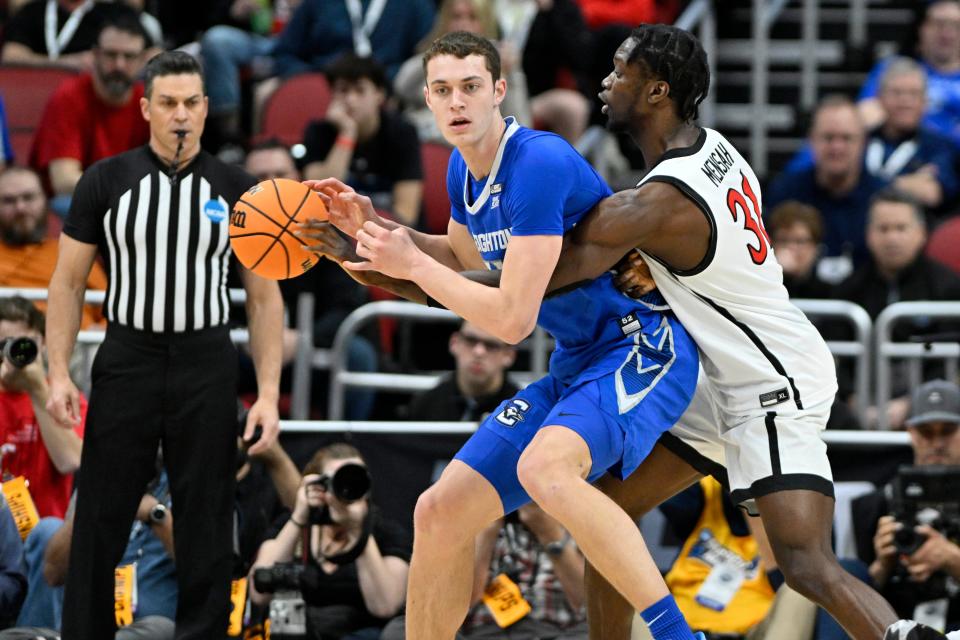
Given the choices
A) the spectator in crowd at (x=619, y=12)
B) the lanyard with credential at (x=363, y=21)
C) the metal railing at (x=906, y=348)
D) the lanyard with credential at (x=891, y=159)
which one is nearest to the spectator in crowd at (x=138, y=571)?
the metal railing at (x=906, y=348)

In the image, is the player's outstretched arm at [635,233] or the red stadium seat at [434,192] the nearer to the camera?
the player's outstretched arm at [635,233]

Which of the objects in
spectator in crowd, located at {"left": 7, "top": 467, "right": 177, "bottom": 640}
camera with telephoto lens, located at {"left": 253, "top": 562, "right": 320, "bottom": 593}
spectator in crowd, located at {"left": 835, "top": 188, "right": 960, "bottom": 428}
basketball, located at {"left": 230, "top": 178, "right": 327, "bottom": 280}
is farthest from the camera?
spectator in crowd, located at {"left": 835, "top": 188, "right": 960, "bottom": 428}

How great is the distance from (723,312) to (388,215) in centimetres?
429

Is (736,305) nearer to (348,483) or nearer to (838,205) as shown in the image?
(348,483)

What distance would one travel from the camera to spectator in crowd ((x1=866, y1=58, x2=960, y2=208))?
35.3ft

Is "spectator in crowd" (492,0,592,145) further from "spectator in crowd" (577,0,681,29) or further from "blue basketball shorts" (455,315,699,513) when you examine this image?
"blue basketball shorts" (455,315,699,513)

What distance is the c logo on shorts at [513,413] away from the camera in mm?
5473

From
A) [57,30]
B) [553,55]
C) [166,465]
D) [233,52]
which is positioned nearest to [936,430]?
[166,465]

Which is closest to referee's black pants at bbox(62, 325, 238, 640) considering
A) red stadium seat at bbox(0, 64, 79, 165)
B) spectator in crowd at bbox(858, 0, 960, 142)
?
red stadium seat at bbox(0, 64, 79, 165)

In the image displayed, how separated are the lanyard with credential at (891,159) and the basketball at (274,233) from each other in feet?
19.9

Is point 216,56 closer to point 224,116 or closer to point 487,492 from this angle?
point 224,116

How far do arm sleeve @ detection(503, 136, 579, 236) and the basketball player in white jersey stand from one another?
17cm

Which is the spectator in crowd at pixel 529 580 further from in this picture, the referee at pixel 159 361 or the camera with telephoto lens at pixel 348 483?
the referee at pixel 159 361

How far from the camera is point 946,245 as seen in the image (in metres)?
10.0
